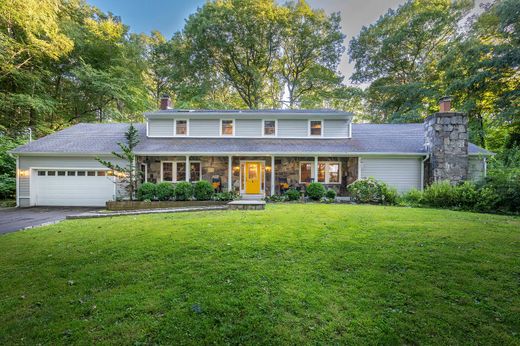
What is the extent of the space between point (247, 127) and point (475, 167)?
11.8 meters

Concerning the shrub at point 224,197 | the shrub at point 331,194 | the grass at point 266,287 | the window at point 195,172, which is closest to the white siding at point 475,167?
the shrub at point 331,194

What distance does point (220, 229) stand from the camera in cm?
550

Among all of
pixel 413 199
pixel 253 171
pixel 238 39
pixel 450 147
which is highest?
pixel 238 39

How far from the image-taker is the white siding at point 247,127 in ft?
45.7

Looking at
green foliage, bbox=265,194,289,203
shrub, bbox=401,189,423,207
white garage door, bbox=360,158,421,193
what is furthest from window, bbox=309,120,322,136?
shrub, bbox=401,189,423,207

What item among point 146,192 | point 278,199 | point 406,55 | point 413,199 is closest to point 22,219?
point 146,192

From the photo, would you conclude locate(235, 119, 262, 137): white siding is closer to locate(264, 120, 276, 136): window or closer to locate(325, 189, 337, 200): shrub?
locate(264, 120, 276, 136): window

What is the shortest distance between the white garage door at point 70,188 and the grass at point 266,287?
282 inches

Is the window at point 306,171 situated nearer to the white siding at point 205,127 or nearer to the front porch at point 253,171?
the front porch at point 253,171

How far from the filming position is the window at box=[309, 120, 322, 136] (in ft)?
45.5

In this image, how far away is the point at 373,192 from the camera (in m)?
10.8

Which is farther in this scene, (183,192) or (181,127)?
(181,127)

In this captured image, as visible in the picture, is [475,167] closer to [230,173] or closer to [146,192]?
[230,173]

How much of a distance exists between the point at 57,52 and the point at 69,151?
940 centimetres
